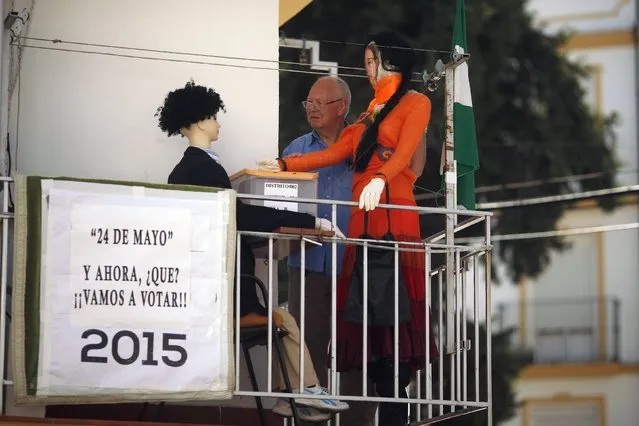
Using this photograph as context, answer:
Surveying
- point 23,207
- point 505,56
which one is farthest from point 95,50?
point 505,56

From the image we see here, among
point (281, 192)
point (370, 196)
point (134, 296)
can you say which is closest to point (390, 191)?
point (370, 196)

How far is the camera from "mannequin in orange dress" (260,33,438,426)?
13.4m

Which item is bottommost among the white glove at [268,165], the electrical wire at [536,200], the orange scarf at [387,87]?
the white glove at [268,165]

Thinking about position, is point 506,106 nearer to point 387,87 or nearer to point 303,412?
point 387,87

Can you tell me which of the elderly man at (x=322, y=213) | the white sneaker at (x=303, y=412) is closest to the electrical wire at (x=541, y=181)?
the elderly man at (x=322, y=213)

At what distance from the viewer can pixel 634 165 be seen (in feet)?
107

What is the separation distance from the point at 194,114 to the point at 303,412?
6.56 ft

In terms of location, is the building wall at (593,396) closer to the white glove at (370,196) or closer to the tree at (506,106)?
the tree at (506,106)

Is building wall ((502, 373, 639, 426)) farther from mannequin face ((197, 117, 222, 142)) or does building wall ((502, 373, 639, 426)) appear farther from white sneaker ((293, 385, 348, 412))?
white sneaker ((293, 385, 348, 412))

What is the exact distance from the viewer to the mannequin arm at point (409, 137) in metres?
13.4

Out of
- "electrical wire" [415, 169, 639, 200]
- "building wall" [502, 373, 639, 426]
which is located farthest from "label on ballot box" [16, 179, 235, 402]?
"building wall" [502, 373, 639, 426]

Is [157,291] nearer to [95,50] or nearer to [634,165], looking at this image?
[95,50]

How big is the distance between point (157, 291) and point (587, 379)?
22291mm

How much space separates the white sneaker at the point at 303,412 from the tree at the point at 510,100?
11.3 meters
